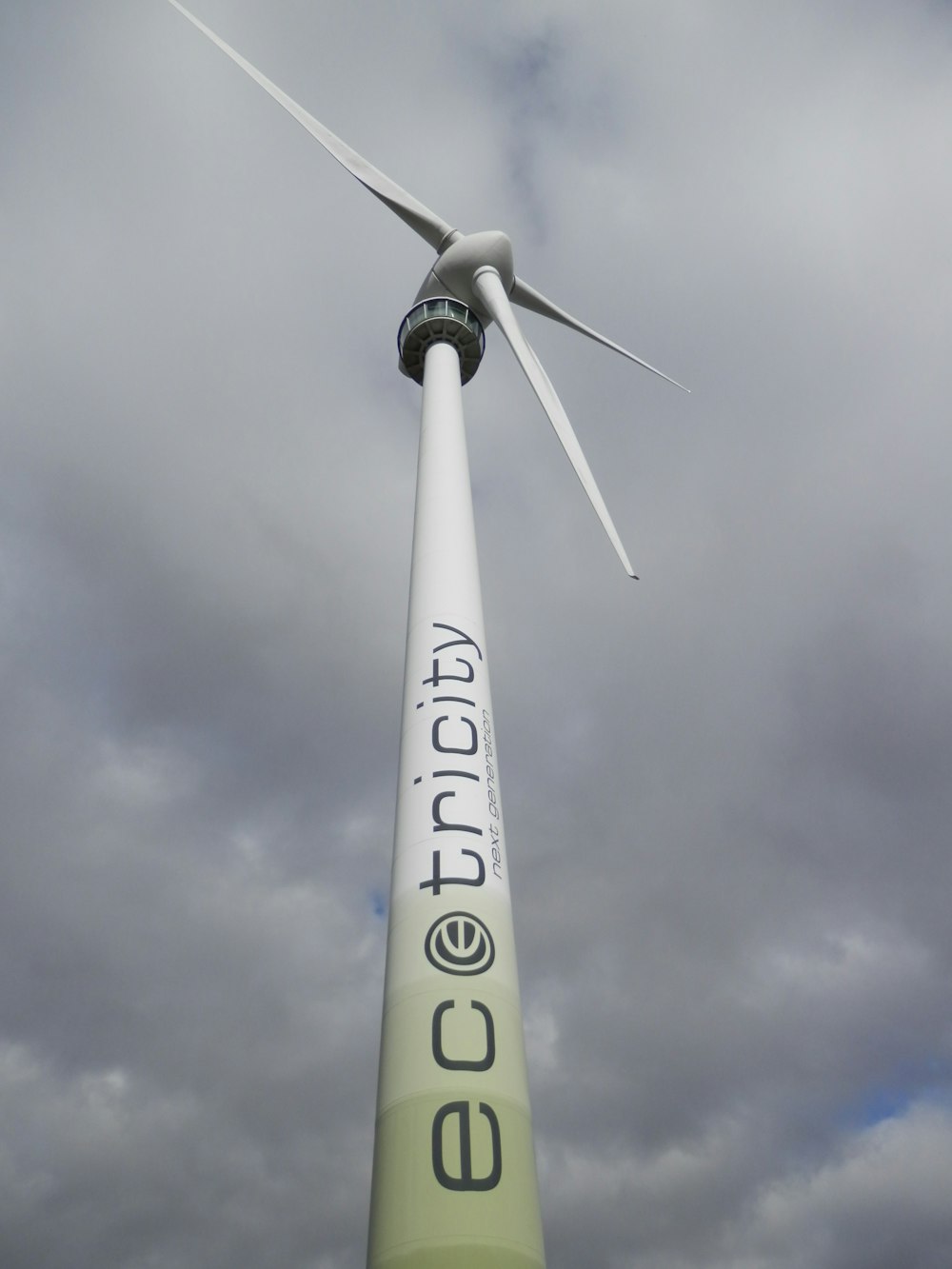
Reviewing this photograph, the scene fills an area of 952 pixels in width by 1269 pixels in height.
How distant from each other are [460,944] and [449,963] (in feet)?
2.03

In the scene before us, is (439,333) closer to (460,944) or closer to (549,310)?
(549,310)

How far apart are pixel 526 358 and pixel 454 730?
24688 mm

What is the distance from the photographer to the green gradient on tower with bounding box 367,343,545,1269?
20.6 m

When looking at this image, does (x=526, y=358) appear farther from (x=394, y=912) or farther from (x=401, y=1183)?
(x=401, y=1183)

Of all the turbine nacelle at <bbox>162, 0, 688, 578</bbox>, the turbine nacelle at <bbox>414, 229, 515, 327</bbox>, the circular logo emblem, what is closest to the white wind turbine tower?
the circular logo emblem

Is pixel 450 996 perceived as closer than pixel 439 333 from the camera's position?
Yes

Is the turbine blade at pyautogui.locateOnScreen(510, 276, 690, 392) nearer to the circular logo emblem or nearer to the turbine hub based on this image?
the turbine hub

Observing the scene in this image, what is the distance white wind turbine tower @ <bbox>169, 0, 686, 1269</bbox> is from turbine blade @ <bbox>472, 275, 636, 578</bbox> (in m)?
0.21

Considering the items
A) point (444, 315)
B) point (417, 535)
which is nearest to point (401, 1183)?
point (417, 535)

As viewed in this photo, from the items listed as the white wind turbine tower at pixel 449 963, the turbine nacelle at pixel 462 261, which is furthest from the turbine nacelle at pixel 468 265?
the white wind turbine tower at pixel 449 963

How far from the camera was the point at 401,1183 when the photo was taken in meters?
21.1

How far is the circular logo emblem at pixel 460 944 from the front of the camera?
24703 millimetres

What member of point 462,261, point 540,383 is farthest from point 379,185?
point 540,383

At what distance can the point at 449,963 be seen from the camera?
24.7 metres
